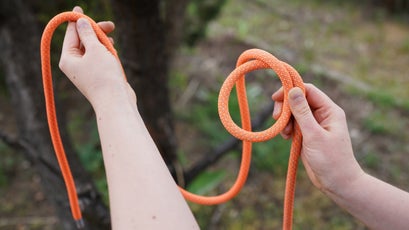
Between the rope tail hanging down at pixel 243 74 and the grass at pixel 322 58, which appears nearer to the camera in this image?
the rope tail hanging down at pixel 243 74

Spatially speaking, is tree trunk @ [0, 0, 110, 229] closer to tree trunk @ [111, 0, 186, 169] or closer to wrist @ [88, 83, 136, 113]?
tree trunk @ [111, 0, 186, 169]

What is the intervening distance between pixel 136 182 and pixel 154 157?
0.05 m

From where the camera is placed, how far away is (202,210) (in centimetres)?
220

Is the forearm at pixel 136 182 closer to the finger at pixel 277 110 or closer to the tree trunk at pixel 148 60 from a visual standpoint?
the finger at pixel 277 110

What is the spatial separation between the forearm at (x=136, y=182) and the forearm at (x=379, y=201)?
0.31 m

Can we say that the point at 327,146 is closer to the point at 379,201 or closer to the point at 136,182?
the point at 379,201

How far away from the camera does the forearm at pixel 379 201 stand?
0.72 m

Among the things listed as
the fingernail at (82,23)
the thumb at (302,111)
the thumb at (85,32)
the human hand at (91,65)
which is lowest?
the thumb at (302,111)

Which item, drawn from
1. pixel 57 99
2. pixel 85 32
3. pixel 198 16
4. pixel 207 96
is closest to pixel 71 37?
pixel 85 32

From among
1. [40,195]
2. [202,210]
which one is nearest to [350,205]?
[202,210]

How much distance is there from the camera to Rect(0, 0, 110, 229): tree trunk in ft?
4.68

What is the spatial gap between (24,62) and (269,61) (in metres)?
1.10

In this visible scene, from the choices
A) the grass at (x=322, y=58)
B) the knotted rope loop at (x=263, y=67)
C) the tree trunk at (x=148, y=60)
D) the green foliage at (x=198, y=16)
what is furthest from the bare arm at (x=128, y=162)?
the green foliage at (x=198, y=16)

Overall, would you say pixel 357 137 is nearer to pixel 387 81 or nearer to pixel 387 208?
pixel 387 81
